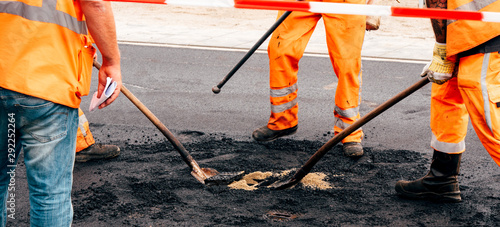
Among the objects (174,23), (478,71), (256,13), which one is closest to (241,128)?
(478,71)

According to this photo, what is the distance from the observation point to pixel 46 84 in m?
2.00

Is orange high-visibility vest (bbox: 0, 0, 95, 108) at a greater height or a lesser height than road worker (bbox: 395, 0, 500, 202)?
greater

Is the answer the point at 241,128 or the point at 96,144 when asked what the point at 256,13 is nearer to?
the point at 241,128

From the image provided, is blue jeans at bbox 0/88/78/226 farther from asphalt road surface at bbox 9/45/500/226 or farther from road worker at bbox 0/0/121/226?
asphalt road surface at bbox 9/45/500/226

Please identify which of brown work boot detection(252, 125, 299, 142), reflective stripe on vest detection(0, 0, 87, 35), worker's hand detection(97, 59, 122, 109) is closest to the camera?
reflective stripe on vest detection(0, 0, 87, 35)

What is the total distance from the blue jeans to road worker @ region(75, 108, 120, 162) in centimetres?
191

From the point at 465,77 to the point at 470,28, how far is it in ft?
0.78

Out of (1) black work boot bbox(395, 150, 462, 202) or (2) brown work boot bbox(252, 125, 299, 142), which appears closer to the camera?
(1) black work boot bbox(395, 150, 462, 202)

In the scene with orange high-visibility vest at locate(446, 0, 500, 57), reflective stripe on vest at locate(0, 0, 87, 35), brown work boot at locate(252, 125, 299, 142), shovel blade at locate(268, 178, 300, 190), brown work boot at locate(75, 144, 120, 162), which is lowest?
brown work boot at locate(252, 125, 299, 142)

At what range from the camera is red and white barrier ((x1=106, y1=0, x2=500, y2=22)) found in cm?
254

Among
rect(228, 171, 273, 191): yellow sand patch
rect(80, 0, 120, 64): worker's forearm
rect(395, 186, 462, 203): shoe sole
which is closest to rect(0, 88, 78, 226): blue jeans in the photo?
rect(80, 0, 120, 64): worker's forearm

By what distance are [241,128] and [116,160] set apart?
1243 mm

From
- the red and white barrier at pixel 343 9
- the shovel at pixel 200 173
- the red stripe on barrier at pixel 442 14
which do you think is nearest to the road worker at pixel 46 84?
the red and white barrier at pixel 343 9

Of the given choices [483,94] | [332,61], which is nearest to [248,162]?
[332,61]
